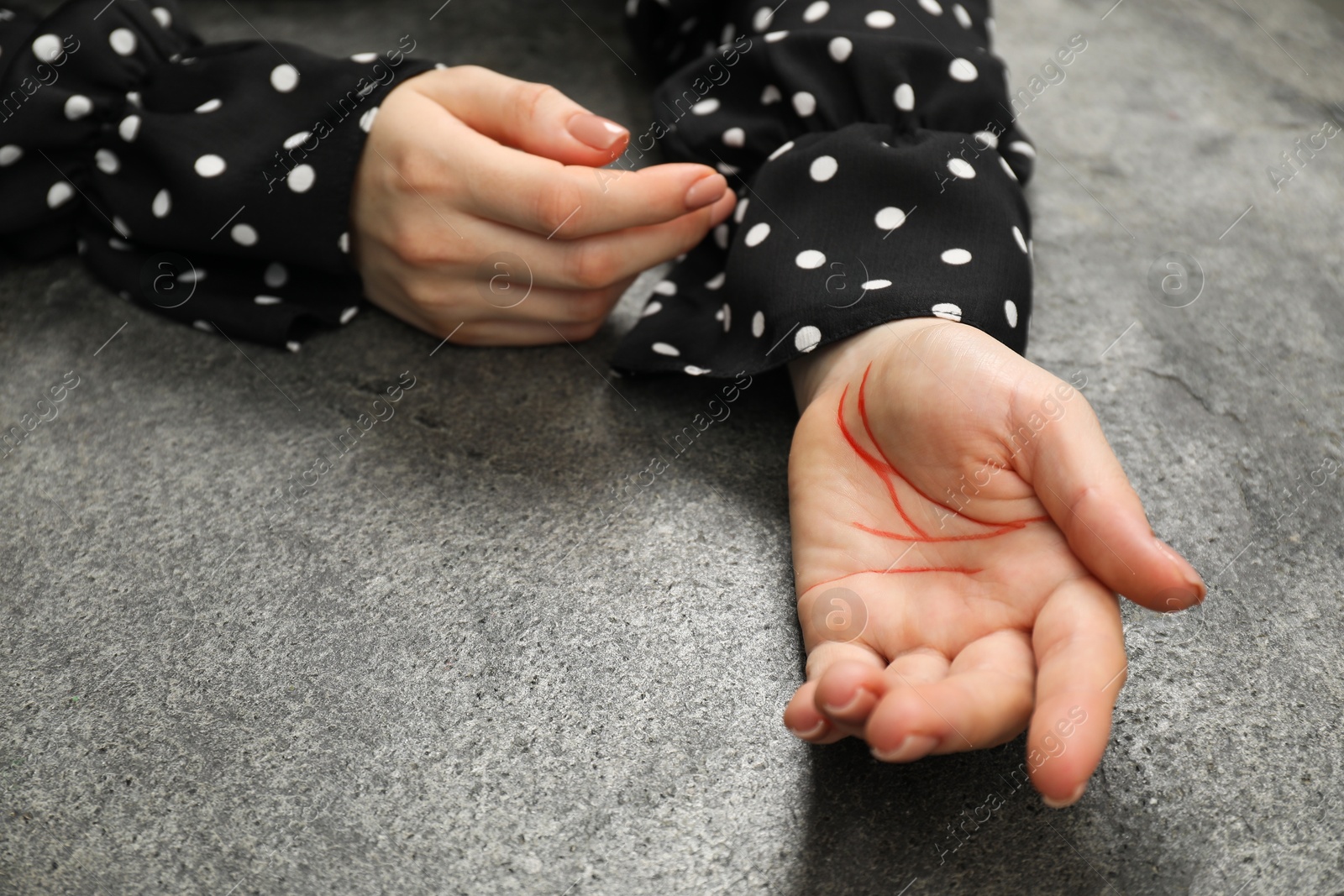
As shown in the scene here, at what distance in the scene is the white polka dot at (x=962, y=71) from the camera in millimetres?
713

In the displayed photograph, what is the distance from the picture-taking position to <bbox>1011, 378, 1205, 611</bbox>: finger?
42cm

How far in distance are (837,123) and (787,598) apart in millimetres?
392

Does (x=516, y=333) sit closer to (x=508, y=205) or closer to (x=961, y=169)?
(x=508, y=205)

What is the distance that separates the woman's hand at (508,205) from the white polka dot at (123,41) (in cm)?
22

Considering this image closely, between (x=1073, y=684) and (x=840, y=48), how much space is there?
536 mm

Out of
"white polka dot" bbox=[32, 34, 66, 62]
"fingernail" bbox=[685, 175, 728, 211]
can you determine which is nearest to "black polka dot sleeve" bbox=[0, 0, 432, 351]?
"white polka dot" bbox=[32, 34, 66, 62]

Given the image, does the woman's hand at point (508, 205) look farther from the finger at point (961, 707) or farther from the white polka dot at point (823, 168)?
the finger at point (961, 707)

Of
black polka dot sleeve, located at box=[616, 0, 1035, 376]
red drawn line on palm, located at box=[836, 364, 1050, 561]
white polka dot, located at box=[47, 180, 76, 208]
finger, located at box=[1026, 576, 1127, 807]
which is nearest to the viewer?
finger, located at box=[1026, 576, 1127, 807]

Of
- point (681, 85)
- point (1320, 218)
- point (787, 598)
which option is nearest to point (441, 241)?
point (681, 85)

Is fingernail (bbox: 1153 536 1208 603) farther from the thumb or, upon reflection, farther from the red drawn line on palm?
the thumb

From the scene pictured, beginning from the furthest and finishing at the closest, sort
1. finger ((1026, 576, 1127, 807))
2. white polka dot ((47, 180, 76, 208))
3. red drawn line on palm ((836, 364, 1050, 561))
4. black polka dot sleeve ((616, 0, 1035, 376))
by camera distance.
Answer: white polka dot ((47, 180, 76, 208)) < black polka dot sleeve ((616, 0, 1035, 376)) < red drawn line on palm ((836, 364, 1050, 561)) < finger ((1026, 576, 1127, 807))

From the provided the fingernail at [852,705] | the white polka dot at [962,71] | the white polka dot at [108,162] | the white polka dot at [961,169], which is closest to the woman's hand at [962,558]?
the fingernail at [852,705]

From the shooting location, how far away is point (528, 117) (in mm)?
675

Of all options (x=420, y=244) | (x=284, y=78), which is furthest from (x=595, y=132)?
(x=284, y=78)
